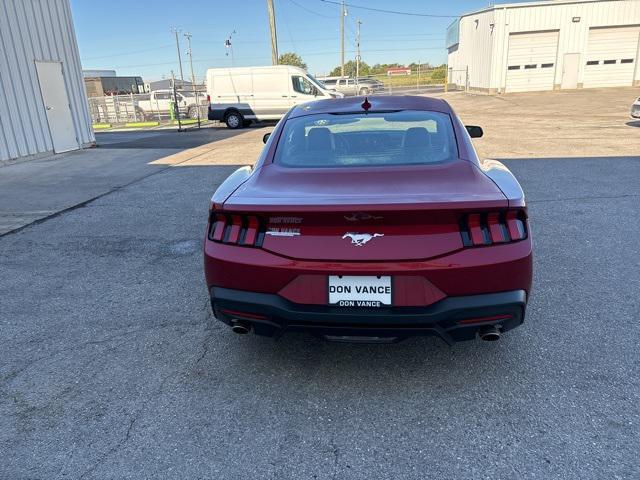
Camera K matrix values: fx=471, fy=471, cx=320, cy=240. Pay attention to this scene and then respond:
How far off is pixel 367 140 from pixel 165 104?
2725cm

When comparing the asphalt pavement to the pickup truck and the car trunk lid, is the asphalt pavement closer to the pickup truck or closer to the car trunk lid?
the car trunk lid

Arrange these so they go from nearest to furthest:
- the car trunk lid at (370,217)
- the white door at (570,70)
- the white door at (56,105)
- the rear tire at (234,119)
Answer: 1. the car trunk lid at (370,217)
2. the white door at (56,105)
3. the rear tire at (234,119)
4. the white door at (570,70)

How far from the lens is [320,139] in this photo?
335 centimetres

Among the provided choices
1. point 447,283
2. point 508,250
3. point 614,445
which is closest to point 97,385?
point 447,283

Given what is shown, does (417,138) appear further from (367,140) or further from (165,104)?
(165,104)

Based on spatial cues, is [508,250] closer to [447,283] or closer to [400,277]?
[447,283]

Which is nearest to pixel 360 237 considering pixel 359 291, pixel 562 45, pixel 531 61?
pixel 359 291

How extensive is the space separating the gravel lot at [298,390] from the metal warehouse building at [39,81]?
857 centimetres

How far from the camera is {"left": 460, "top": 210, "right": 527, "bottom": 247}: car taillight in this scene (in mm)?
2336

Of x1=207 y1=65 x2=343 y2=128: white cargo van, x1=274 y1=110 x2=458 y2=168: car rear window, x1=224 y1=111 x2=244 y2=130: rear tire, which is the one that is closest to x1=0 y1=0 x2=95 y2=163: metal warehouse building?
x1=207 y1=65 x2=343 y2=128: white cargo van

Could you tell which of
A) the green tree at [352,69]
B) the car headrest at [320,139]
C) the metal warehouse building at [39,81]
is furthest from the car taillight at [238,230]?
the green tree at [352,69]

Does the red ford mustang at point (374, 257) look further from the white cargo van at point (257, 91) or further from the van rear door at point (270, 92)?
the van rear door at point (270, 92)

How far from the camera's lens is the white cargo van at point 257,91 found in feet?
62.8

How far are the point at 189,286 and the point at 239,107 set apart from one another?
1700 centimetres
